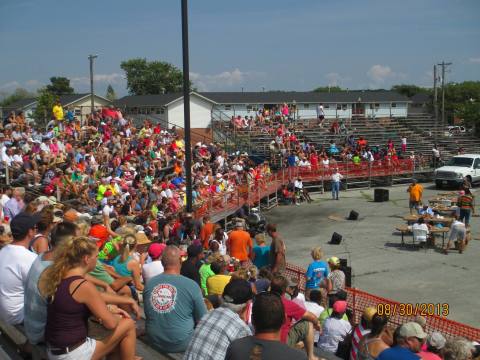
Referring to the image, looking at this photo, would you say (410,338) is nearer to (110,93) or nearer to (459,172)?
(459,172)

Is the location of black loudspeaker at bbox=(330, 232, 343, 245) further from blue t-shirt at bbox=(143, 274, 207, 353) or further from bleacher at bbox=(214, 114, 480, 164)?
bleacher at bbox=(214, 114, 480, 164)

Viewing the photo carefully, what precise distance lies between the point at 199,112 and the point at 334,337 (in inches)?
1429

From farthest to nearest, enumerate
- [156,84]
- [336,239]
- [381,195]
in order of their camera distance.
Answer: [156,84]
[381,195]
[336,239]

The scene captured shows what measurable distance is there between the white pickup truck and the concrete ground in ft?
17.1

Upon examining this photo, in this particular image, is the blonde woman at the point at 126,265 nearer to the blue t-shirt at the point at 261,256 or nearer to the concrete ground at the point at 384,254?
the blue t-shirt at the point at 261,256

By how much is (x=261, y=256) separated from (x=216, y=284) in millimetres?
4331

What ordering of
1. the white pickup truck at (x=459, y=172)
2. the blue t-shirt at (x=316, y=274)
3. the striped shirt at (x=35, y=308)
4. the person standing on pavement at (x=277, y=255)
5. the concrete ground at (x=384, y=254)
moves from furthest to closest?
the white pickup truck at (x=459, y=172), the concrete ground at (x=384, y=254), the person standing on pavement at (x=277, y=255), the blue t-shirt at (x=316, y=274), the striped shirt at (x=35, y=308)

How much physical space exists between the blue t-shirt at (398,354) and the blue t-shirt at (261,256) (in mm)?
6251

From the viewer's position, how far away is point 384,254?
53.8ft

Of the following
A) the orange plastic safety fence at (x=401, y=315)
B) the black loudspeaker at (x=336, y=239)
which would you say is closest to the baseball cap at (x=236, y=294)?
the orange plastic safety fence at (x=401, y=315)

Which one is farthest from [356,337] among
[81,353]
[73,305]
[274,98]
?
[274,98]

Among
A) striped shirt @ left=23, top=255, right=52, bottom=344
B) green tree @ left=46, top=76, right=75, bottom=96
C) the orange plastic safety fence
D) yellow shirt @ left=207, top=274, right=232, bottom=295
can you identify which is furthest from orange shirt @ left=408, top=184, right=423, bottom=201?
green tree @ left=46, top=76, right=75, bottom=96

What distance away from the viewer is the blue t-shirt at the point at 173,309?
16.0 feet

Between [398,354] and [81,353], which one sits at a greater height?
[81,353]
